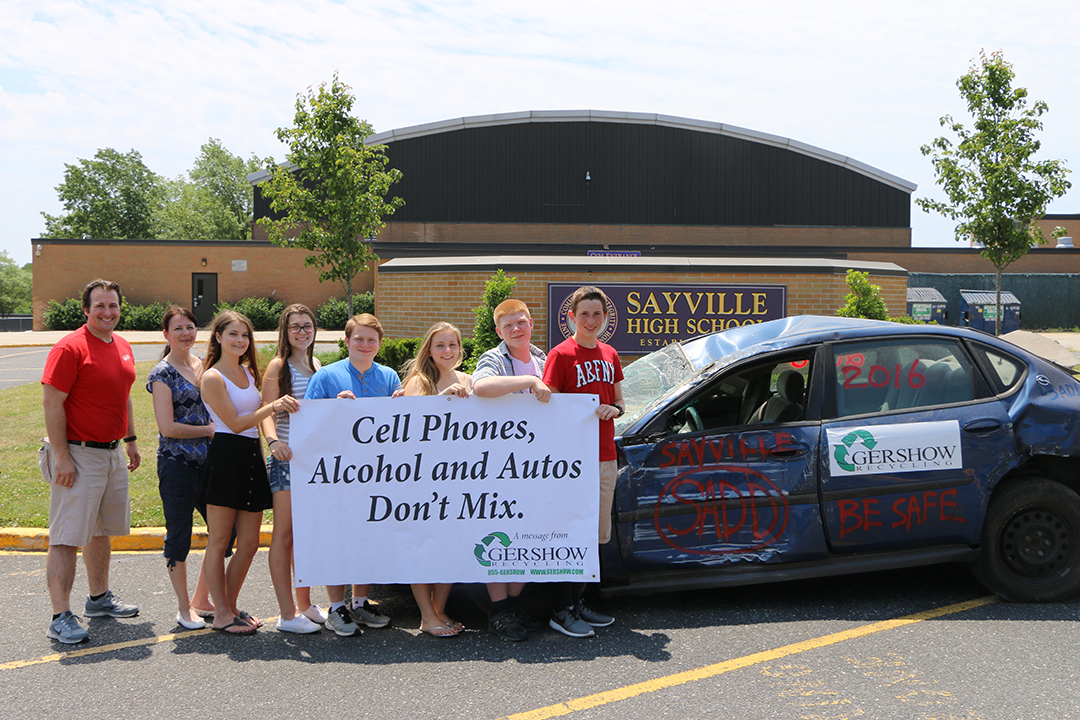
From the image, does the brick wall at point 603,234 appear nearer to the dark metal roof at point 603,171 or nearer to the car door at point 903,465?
the dark metal roof at point 603,171

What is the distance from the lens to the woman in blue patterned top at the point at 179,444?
4199 mm

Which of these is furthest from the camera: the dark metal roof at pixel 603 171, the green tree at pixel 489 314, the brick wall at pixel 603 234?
the brick wall at pixel 603 234

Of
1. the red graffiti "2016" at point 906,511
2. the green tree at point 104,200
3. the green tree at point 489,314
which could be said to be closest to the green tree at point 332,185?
the green tree at point 489,314

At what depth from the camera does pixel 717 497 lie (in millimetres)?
4262

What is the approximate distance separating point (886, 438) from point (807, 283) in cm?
837

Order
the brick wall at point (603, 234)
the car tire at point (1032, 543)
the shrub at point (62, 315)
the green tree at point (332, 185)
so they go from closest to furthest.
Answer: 1. the car tire at point (1032, 543)
2. the green tree at point (332, 185)
3. the shrub at point (62, 315)
4. the brick wall at point (603, 234)

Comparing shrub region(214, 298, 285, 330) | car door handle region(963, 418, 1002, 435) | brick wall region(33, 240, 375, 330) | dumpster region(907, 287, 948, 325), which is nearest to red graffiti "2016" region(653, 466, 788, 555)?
car door handle region(963, 418, 1002, 435)

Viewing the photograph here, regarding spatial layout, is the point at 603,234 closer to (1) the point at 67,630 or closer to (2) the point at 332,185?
(2) the point at 332,185

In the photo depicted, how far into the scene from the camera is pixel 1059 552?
4.52m

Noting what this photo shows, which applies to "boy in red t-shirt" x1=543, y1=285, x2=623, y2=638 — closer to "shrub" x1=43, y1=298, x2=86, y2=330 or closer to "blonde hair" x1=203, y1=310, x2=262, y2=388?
"blonde hair" x1=203, y1=310, x2=262, y2=388

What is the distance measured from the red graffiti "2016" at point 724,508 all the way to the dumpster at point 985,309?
2637cm

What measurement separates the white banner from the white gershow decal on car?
1423mm

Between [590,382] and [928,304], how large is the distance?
24.1 m

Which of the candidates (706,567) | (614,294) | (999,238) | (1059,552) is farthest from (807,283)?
(706,567)
